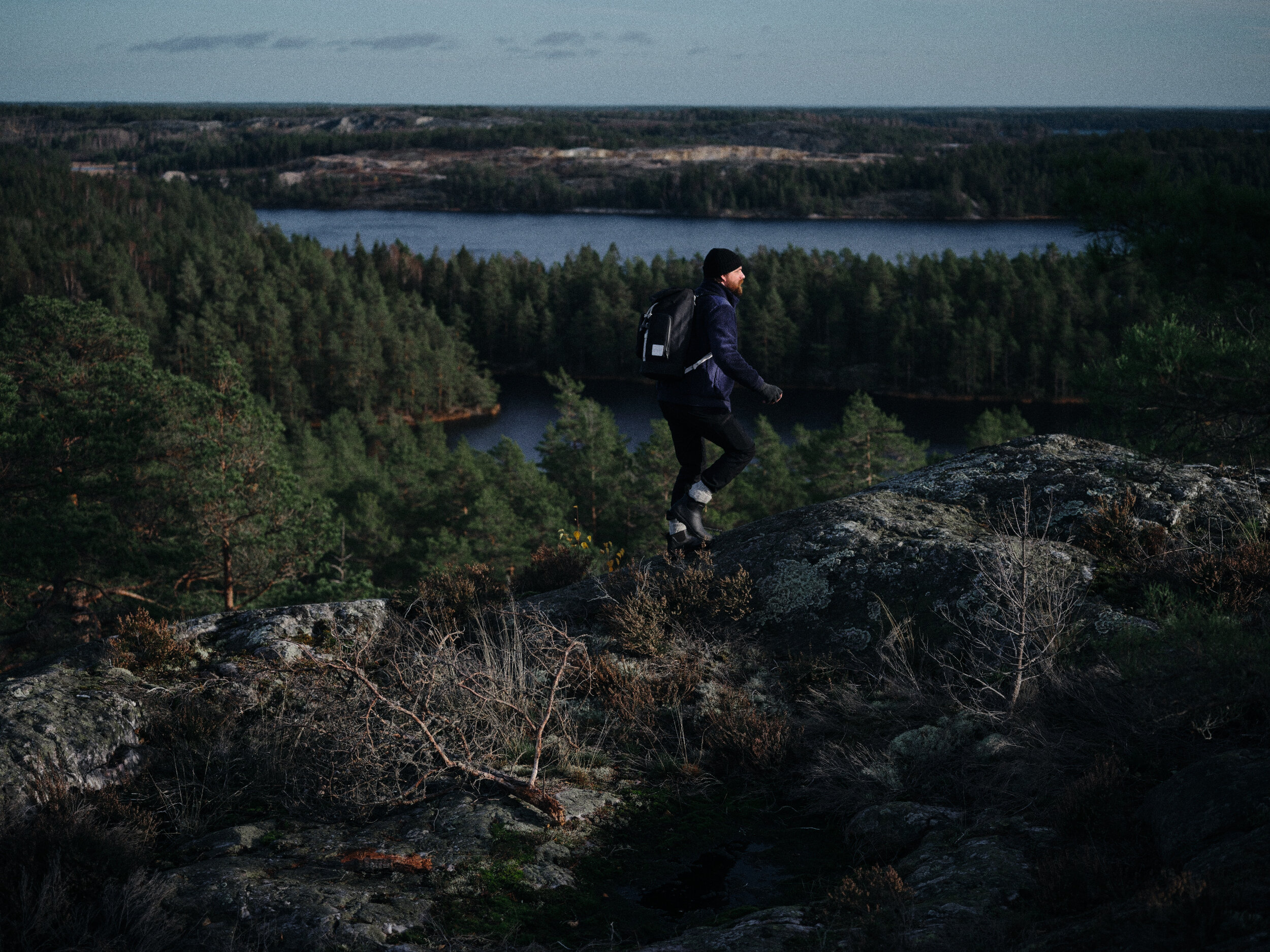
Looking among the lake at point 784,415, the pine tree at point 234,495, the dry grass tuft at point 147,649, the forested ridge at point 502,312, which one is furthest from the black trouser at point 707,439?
the forested ridge at point 502,312

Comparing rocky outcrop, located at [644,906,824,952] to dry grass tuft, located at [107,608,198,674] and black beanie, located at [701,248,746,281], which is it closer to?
dry grass tuft, located at [107,608,198,674]

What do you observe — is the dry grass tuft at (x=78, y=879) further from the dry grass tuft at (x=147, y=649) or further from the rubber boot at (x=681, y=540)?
the rubber boot at (x=681, y=540)

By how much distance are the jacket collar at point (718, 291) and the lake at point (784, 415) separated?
194ft

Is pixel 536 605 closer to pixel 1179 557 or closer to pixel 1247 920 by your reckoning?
pixel 1179 557

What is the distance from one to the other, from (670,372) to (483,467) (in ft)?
103

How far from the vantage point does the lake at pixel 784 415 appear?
73.6 m

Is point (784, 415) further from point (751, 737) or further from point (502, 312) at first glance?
point (751, 737)

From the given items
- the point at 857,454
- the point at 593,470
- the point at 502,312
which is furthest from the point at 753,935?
the point at 502,312

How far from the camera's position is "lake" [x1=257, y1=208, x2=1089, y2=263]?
484 ft

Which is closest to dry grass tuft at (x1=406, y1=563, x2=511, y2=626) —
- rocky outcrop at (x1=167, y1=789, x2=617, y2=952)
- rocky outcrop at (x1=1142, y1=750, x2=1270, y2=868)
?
rocky outcrop at (x1=167, y1=789, x2=617, y2=952)

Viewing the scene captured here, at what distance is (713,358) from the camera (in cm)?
A: 646

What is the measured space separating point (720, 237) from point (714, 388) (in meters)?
167

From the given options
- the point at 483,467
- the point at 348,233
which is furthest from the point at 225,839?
the point at 348,233

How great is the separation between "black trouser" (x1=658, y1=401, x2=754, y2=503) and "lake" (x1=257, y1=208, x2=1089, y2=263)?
128510 millimetres
